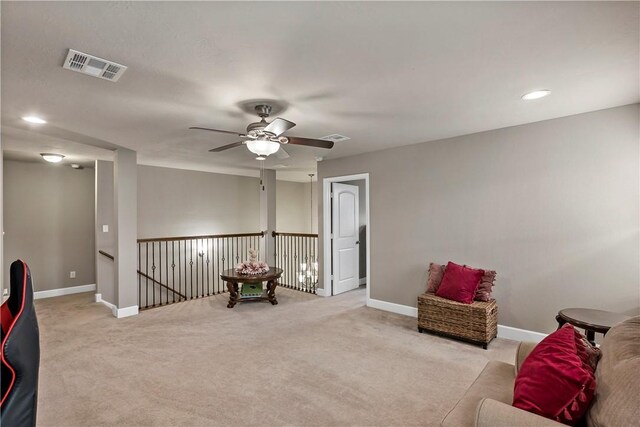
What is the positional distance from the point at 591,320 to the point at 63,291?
780cm

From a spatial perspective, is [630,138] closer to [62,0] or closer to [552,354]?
[552,354]

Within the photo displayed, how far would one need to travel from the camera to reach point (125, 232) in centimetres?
462

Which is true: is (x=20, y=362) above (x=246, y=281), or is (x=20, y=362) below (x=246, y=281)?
above

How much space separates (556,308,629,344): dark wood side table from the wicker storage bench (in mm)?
747

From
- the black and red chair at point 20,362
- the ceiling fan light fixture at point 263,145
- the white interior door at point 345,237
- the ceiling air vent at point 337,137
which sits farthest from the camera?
the white interior door at point 345,237

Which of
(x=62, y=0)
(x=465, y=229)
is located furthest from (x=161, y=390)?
(x=465, y=229)

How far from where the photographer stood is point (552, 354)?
4.88 ft

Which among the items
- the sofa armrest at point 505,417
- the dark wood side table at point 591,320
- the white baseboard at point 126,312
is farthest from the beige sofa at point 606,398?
the white baseboard at point 126,312

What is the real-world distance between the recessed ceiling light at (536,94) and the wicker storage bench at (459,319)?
7.00ft

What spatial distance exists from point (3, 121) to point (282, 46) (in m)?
3.43

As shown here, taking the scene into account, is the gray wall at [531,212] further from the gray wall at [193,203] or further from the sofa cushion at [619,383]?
the gray wall at [193,203]

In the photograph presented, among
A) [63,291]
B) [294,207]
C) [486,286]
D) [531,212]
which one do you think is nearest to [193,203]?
[63,291]

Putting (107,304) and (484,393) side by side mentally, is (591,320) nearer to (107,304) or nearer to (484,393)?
(484,393)

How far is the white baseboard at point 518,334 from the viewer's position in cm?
352
